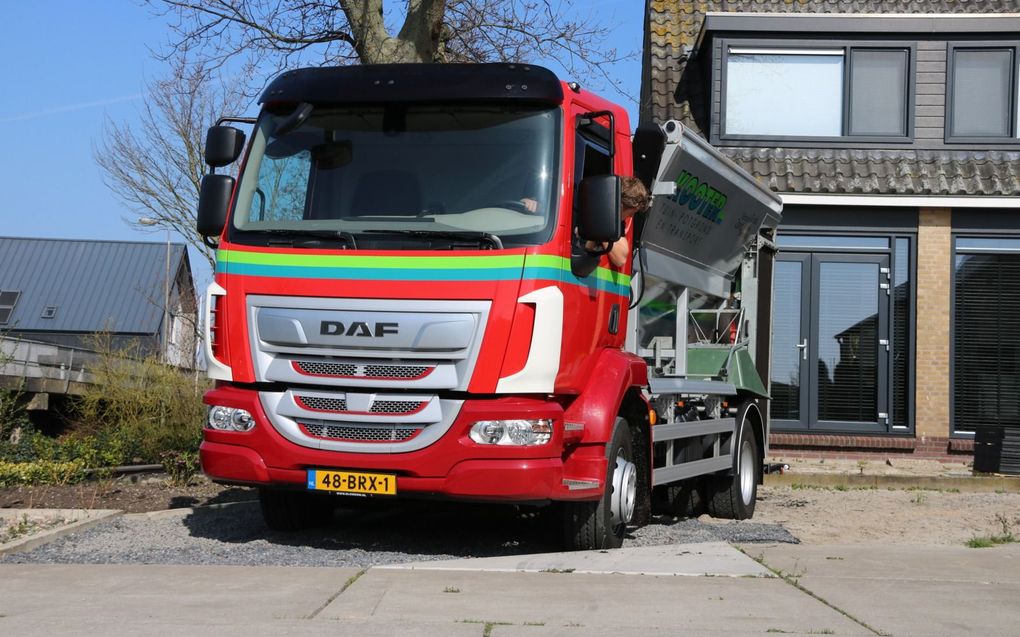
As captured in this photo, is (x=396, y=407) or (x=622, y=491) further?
(x=622, y=491)

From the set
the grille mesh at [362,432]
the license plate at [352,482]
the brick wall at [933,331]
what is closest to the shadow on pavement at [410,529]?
the license plate at [352,482]

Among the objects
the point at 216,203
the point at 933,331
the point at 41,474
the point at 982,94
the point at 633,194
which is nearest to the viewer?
the point at 216,203

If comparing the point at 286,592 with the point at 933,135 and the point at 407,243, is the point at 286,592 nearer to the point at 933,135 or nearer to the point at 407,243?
the point at 407,243

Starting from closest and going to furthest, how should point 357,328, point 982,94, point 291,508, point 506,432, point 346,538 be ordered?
point 506,432 < point 357,328 < point 346,538 < point 291,508 < point 982,94

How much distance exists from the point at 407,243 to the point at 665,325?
3083 millimetres

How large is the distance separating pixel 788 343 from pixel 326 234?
1121 centimetres

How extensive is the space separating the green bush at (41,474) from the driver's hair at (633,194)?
647 centimetres

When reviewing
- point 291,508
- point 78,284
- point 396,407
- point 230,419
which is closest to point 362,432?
point 396,407

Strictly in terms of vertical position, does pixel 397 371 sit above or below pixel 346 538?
above

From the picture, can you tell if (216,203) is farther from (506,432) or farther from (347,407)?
(506,432)

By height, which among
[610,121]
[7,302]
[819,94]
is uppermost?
[819,94]

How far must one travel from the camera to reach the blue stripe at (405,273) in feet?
24.3

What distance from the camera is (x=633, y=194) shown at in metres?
8.63

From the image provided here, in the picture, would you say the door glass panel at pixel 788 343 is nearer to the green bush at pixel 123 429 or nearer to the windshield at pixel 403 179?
the green bush at pixel 123 429
